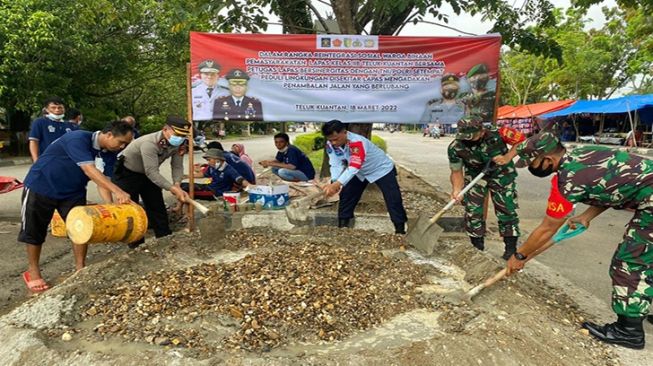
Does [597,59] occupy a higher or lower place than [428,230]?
higher

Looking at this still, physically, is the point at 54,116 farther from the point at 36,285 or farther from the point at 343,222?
the point at 343,222

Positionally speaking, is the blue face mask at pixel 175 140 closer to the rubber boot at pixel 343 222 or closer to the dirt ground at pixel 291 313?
the dirt ground at pixel 291 313

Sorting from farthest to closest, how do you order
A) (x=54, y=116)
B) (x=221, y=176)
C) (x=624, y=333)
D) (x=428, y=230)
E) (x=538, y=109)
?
1. (x=538, y=109)
2. (x=221, y=176)
3. (x=54, y=116)
4. (x=428, y=230)
5. (x=624, y=333)

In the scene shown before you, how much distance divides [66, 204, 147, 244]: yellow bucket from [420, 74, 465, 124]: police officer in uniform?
3405mm

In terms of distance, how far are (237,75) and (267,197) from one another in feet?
4.98

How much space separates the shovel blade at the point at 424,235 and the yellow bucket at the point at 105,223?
8.14ft

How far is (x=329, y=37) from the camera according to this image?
5.09 m

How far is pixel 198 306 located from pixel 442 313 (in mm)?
1656

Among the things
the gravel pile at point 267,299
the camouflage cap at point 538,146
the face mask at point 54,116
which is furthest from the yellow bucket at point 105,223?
the camouflage cap at point 538,146

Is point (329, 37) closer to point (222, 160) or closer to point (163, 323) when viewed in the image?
point (222, 160)

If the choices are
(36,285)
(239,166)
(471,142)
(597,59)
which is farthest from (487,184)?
(597,59)

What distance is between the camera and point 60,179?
11.9 ft

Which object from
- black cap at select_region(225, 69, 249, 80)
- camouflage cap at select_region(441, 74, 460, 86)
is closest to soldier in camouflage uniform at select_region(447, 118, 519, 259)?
camouflage cap at select_region(441, 74, 460, 86)

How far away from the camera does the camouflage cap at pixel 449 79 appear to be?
528 cm
